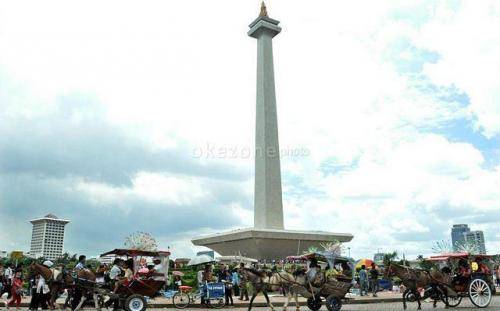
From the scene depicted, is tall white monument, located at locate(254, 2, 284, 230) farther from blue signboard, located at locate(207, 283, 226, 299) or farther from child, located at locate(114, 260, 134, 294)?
child, located at locate(114, 260, 134, 294)

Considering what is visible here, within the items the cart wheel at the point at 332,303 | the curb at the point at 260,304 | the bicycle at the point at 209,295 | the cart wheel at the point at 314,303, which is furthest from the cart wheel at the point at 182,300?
the cart wheel at the point at 332,303

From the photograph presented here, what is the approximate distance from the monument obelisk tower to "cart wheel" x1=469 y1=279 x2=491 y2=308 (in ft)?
97.0

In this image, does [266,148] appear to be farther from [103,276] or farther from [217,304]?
[103,276]

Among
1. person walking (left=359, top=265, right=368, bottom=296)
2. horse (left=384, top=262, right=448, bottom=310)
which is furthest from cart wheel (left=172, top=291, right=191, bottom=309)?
person walking (left=359, top=265, right=368, bottom=296)

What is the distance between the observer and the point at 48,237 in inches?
6550

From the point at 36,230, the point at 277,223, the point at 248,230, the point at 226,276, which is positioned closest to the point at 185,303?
the point at 226,276

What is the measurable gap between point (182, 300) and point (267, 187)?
25.9 m

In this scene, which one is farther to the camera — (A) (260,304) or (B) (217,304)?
(A) (260,304)

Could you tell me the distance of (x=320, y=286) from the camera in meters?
13.8

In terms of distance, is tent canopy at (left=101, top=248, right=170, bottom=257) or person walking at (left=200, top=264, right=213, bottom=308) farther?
person walking at (left=200, top=264, right=213, bottom=308)

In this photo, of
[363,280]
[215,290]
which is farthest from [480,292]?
[363,280]

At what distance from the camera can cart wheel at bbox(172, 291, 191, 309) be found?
1774 cm

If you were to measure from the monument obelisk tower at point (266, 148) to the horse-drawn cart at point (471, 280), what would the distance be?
94.3 ft

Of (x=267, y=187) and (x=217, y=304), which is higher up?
(x=267, y=187)
